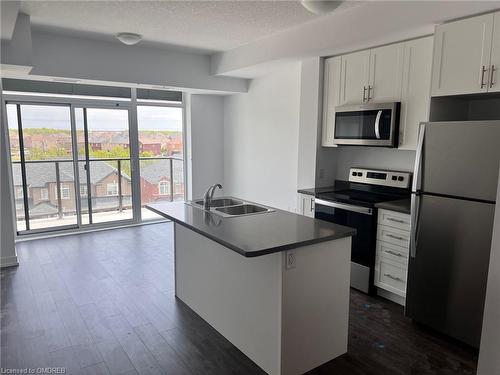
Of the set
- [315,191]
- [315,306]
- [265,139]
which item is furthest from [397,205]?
[265,139]

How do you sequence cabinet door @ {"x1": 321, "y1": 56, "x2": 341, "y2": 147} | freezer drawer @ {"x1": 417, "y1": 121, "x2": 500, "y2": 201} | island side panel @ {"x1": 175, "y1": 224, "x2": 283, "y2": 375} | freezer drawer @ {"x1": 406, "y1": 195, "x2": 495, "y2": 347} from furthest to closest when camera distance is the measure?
cabinet door @ {"x1": 321, "y1": 56, "x2": 341, "y2": 147} < freezer drawer @ {"x1": 406, "y1": 195, "x2": 495, "y2": 347} < freezer drawer @ {"x1": 417, "y1": 121, "x2": 500, "y2": 201} < island side panel @ {"x1": 175, "y1": 224, "x2": 283, "y2": 375}

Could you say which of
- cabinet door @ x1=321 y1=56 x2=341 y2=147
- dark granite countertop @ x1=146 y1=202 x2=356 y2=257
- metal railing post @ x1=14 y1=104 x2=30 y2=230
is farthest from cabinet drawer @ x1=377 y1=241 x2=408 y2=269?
metal railing post @ x1=14 y1=104 x2=30 y2=230

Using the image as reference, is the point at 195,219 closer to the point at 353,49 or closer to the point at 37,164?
the point at 353,49

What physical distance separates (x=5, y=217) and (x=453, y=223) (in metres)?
4.54

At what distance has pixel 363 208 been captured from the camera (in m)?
3.38

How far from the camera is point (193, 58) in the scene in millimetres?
5008

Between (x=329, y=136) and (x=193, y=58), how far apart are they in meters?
2.28

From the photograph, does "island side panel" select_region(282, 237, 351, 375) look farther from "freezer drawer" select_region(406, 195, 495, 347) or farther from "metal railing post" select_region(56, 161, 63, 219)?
"metal railing post" select_region(56, 161, 63, 219)

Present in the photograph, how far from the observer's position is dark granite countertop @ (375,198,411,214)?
3.08 meters

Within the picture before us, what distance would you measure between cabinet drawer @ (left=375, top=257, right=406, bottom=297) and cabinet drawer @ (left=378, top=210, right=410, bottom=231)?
0.35 m

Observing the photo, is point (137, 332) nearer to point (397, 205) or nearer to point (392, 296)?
point (392, 296)

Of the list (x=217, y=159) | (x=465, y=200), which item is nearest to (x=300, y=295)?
(x=465, y=200)

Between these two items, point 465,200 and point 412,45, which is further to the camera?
point 412,45

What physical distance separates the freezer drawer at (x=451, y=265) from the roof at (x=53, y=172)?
479 centimetres
